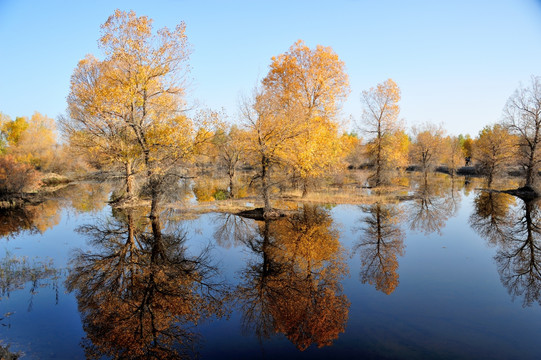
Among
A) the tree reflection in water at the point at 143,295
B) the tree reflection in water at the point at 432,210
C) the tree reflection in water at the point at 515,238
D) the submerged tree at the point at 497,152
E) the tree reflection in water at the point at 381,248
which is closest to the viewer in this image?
the tree reflection in water at the point at 143,295

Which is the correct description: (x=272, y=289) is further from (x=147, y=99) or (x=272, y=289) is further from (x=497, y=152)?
(x=497, y=152)

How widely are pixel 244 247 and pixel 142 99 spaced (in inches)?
429

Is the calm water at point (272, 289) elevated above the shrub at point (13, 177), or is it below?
below

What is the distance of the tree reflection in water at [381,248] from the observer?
11695mm

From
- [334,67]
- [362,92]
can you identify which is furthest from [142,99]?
[362,92]

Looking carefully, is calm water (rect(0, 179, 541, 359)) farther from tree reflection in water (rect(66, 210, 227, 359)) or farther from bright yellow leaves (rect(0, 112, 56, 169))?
bright yellow leaves (rect(0, 112, 56, 169))

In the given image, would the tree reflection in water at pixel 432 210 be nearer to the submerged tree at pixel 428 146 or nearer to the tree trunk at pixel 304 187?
the tree trunk at pixel 304 187

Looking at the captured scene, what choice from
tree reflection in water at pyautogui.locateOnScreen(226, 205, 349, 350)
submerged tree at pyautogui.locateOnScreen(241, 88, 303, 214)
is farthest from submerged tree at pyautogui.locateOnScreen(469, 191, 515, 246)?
submerged tree at pyautogui.locateOnScreen(241, 88, 303, 214)

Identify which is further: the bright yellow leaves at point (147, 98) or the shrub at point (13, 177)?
the shrub at point (13, 177)

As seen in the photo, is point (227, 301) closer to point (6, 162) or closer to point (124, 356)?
point (124, 356)

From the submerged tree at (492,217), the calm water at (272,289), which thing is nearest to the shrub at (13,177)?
the calm water at (272,289)

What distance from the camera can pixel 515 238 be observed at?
1689cm

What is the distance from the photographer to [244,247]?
15.3 m

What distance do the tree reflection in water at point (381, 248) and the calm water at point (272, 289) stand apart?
0.09 meters
